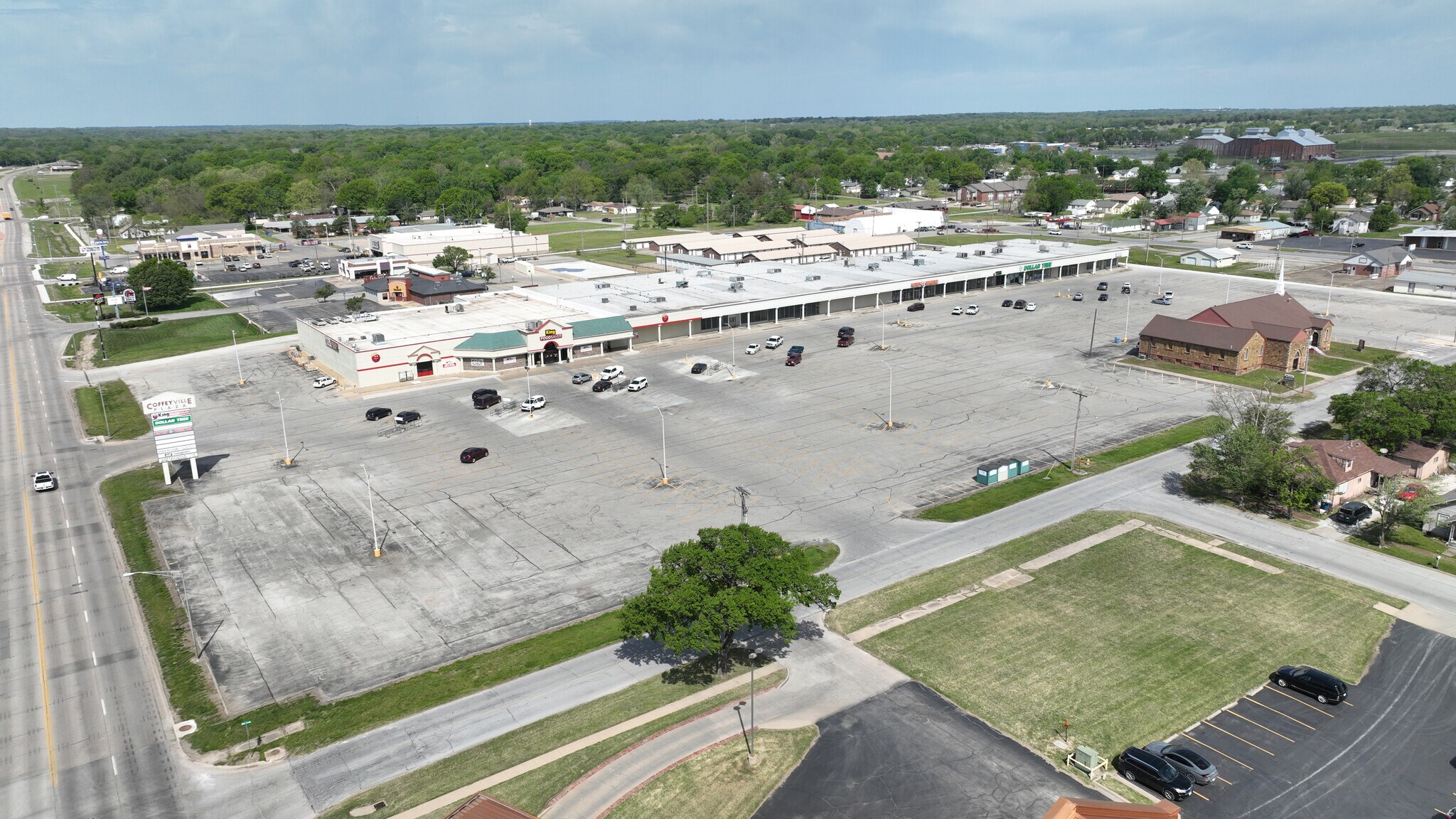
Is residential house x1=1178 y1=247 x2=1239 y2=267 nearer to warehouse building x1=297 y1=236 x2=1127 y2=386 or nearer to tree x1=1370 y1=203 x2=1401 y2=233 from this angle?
warehouse building x1=297 y1=236 x2=1127 y2=386

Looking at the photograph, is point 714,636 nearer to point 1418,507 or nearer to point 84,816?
point 84,816

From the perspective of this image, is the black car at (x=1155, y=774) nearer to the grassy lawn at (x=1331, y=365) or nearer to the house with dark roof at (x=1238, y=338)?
the house with dark roof at (x=1238, y=338)

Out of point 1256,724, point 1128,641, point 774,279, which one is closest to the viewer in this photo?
point 1256,724

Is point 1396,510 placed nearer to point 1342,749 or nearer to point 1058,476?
point 1058,476

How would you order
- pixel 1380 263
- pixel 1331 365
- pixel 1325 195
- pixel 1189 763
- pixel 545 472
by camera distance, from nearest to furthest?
pixel 1189 763
pixel 545 472
pixel 1331 365
pixel 1380 263
pixel 1325 195

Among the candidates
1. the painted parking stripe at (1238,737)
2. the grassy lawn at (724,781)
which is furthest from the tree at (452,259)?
the painted parking stripe at (1238,737)

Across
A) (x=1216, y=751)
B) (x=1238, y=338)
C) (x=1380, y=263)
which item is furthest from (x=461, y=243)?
(x=1380, y=263)
